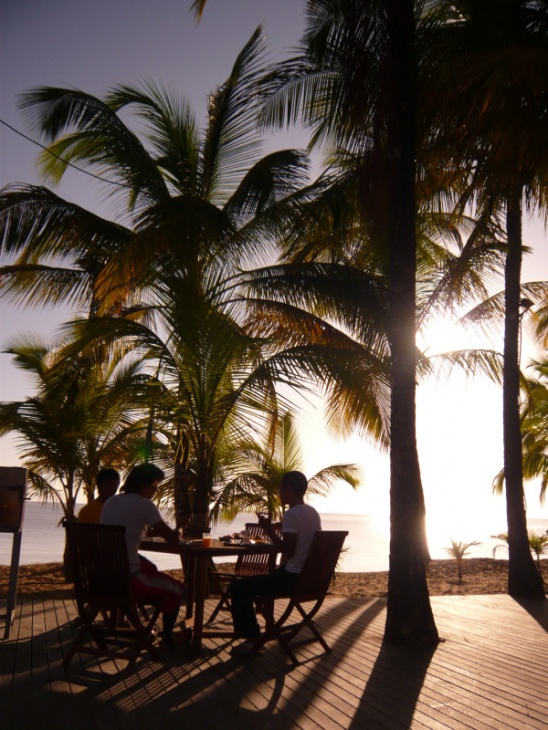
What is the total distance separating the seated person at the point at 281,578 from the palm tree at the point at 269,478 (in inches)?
305

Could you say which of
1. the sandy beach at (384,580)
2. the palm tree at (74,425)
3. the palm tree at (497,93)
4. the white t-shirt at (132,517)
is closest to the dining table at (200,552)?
the white t-shirt at (132,517)

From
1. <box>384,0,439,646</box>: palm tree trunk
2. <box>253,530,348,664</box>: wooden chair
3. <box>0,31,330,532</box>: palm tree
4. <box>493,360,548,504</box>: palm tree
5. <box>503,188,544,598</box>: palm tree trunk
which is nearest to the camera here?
<box>253,530,348,664</box>: wooden chair

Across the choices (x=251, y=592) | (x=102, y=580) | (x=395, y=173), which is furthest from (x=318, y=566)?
(x=395, y=173)

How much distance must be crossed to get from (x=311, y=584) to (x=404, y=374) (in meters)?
2.30

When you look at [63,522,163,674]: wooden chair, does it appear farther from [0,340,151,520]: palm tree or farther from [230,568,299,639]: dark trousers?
[0,340,151,520]: palm tree

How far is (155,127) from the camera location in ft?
36.6

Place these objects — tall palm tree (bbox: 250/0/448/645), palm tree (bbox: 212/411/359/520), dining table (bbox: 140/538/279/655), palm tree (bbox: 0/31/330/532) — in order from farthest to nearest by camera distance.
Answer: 1. palm tree (bbox: 212/411/359/520)
2. palm tree (bbox: 0/31/330/532)
3. tall palm tree (bbox: 250/0/448/645)
4. dining table (bbox: 140/538/279/655)

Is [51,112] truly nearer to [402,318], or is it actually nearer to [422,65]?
[422,65]

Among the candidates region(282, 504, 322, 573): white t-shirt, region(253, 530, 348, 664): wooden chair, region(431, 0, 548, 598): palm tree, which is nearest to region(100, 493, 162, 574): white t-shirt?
region(282, 504, 322, 573): white t-shirt

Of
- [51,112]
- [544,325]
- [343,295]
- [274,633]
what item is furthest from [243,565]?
[544,325]

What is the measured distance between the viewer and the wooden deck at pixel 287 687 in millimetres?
3941

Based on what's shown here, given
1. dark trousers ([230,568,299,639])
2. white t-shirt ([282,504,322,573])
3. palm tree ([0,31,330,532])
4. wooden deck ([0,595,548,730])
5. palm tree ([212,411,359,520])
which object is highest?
palm tree ([0,31,330,532])

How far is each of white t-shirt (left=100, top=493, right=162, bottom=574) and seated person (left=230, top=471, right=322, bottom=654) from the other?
0.87 m

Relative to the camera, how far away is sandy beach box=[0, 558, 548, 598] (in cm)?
1102
